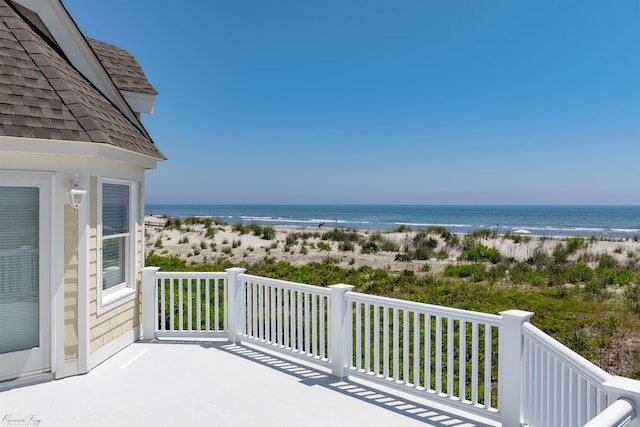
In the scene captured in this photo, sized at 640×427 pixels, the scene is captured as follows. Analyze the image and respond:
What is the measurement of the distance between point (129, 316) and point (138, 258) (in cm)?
85

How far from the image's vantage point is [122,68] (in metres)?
7.04

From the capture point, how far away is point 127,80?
22.3 feet

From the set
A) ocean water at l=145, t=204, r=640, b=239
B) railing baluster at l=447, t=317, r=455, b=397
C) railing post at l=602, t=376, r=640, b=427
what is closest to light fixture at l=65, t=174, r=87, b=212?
railing baluster at l=447, t=317, r=455, b=397

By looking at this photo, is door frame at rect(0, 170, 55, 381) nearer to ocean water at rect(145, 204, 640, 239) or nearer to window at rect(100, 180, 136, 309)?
window at rect(100, 180, 136, 309)

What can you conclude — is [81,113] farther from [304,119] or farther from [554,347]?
[304,119]

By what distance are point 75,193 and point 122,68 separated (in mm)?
3920

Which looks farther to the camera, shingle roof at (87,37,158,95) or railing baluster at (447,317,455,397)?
shingle roof at (87,37,158,95)

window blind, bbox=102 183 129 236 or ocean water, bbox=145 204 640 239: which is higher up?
window blind, bbox=102 183 129 236

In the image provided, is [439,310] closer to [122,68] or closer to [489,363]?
[489,363]

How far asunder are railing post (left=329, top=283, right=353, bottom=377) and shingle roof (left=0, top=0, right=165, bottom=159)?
2980 millimetres

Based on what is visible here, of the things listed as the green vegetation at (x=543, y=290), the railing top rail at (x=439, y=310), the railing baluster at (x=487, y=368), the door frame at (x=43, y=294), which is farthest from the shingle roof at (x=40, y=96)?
the green vegetation at (x=543, y=290)

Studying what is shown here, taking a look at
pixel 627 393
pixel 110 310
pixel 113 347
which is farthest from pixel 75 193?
Result: pixel 627 393

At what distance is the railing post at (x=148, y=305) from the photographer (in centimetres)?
575

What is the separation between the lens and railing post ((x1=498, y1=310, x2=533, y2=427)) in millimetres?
3037
